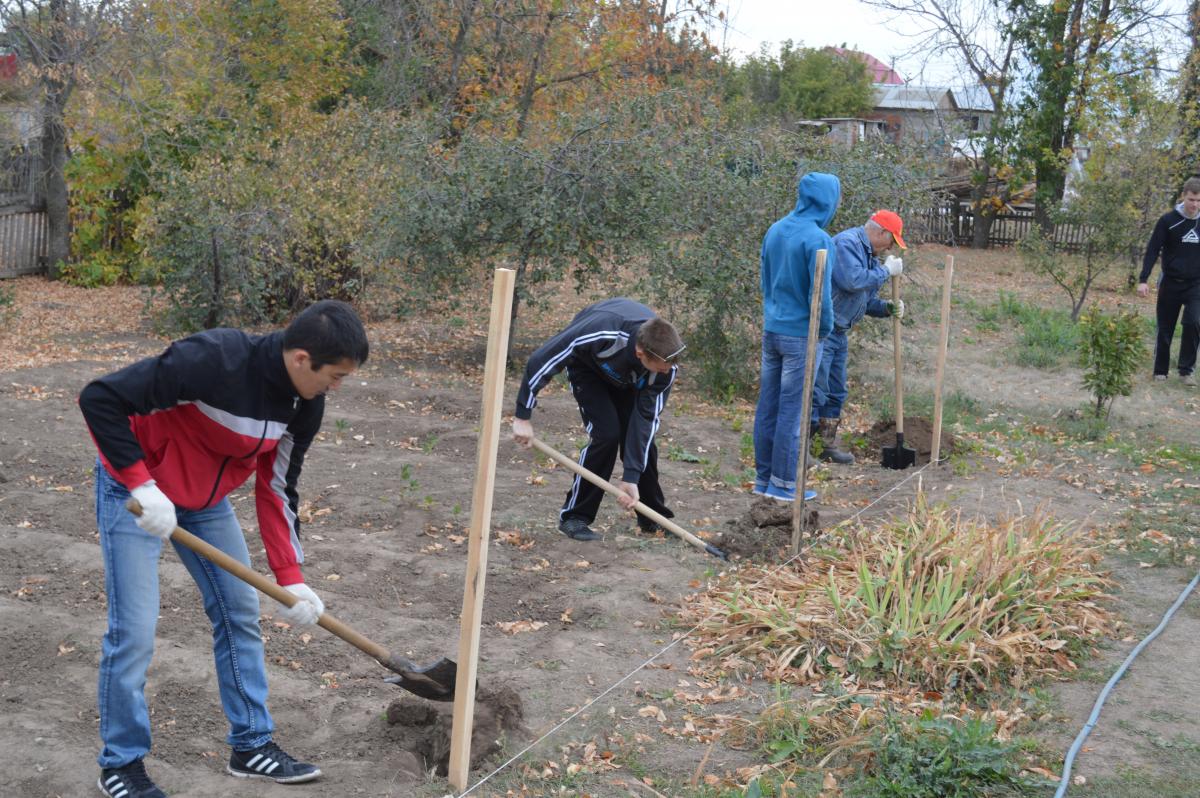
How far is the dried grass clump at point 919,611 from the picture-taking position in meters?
4.73

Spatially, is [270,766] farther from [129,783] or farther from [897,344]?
[897,344]

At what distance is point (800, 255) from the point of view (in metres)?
7.10

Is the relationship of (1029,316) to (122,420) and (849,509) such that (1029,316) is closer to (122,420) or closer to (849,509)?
(849,509)

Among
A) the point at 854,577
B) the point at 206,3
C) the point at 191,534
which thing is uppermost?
the point at 206,3

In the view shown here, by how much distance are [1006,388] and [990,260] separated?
14.5 metres

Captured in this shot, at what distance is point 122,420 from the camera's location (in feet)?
10.6

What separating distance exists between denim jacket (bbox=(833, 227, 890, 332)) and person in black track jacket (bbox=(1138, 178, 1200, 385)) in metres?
4.70

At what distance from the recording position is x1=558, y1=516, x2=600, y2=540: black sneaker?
6.64 meters

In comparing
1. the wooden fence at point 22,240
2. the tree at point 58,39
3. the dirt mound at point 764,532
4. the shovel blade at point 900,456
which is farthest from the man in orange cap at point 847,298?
the wooden fence at point 22,240

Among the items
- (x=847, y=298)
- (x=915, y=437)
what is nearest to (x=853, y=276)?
(x=847, y=298)

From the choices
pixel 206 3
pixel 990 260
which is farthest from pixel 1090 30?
pixel 206 3

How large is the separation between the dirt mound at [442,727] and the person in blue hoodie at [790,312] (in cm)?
328

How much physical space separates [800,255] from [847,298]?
3.98ft

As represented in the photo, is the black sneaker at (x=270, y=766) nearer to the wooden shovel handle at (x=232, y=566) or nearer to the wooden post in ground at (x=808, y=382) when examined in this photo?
the wooden shovel handle at (x=232, y=566)
